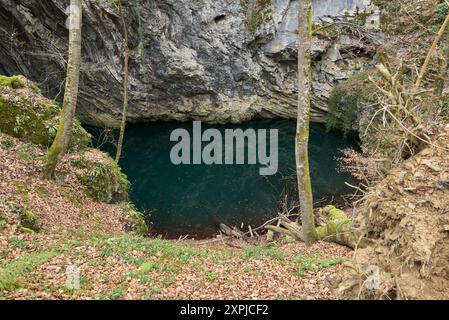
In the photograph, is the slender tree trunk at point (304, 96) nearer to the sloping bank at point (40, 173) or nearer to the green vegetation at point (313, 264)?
the green vegetation at point (313, 264)

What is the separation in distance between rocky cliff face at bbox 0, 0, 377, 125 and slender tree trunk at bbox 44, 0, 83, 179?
42.9 feet

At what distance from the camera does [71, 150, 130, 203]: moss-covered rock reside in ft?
40.3

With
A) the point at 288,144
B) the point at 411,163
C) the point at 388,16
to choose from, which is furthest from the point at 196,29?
the point at 411,163

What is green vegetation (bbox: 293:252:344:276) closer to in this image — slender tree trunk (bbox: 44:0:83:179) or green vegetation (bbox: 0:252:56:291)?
green vegetation (bbox: 0:252:56:291)

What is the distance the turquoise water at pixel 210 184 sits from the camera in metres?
17.1

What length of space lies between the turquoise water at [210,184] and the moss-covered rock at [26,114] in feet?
21.0

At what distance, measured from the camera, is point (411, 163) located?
552cm

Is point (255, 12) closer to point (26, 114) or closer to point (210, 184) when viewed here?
point (210, 184)

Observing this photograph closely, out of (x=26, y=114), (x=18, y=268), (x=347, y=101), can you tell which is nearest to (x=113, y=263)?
(x=18, y=268)

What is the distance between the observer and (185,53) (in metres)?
25.1

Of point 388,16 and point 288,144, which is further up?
point 388,16

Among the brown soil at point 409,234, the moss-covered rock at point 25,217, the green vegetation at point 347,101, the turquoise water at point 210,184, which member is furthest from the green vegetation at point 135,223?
the green vegetation at point 347,101
